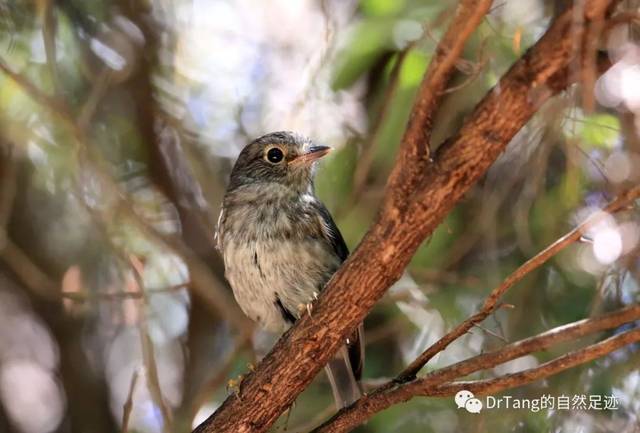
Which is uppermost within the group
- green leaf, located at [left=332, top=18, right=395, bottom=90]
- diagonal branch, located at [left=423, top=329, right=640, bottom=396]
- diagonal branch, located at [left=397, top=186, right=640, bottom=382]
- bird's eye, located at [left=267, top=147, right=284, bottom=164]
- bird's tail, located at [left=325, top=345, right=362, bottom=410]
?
green leaf, located at [left=332, top=18, right=395, bottom=90]

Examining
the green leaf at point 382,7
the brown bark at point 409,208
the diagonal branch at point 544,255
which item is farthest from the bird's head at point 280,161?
the diagonal branch at point 544,255

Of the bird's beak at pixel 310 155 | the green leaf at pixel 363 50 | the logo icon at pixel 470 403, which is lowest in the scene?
the logo icon at pixel 470 403

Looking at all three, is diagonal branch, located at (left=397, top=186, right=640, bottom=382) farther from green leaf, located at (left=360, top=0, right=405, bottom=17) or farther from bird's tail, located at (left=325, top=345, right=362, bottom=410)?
green leaf, located at (left=360, top=0, right=405, bottom=17)

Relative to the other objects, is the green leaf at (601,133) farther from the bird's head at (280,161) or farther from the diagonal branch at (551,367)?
the diagonal branch at (551,367)

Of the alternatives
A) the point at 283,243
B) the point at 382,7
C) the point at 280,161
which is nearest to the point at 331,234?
the point at 283,243

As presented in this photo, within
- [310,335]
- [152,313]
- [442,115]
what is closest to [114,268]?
[152,313]

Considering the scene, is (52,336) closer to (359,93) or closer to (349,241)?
(349,241)

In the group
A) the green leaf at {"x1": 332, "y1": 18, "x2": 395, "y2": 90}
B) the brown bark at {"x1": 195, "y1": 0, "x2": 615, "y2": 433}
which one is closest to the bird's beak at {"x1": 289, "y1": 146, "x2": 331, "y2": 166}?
the green leaf at {"x1": 332, "y1": 18, "x2": 395, "y2": 90}
